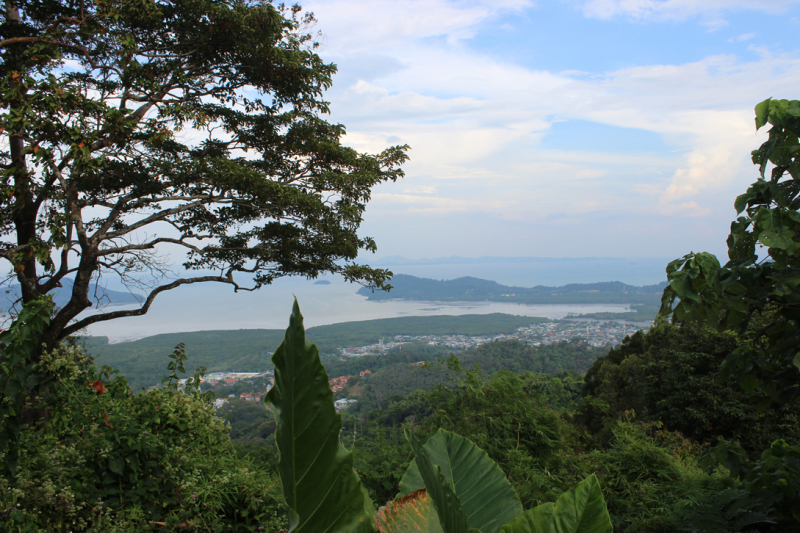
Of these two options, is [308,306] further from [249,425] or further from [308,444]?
[308,444]

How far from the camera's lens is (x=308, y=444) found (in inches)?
11.1

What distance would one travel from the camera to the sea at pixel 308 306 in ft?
Result: 55.0

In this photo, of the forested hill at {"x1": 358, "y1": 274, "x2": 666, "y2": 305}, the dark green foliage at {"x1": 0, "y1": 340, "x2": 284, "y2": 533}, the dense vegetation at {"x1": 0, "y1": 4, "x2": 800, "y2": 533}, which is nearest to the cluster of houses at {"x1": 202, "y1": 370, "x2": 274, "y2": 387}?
the dense vegetation at {"x1": 0, "y1": 4, "x2": 800, "y2": 533}

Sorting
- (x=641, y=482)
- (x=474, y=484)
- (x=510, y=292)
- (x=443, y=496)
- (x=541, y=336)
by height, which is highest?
(x=443, y=496)

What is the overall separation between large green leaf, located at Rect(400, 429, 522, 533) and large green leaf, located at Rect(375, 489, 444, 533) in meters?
0.06

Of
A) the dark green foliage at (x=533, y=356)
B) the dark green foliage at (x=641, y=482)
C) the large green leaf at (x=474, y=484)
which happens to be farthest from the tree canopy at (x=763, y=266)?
the dark green foliage at (x=533, y=356)

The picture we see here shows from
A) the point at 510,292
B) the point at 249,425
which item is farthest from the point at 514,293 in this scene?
the point at 249,425

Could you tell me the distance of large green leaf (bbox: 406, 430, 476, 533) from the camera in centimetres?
27

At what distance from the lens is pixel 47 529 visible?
212 cm

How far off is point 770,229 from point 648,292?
156 feet

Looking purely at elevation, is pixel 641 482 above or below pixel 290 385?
below

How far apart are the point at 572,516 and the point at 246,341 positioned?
67.5 feet

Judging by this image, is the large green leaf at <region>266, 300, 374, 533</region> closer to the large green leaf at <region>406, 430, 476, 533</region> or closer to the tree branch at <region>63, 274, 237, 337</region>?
the large green leaf at <region>406, 430, 476, 533</region>

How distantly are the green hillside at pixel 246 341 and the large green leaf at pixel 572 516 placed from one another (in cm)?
314
